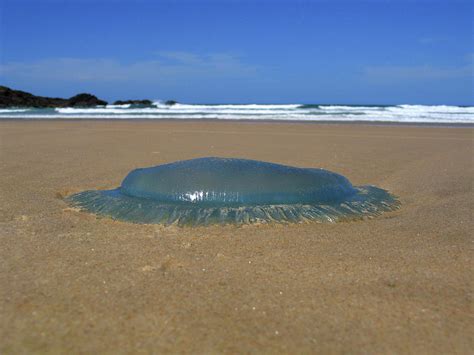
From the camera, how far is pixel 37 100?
39.3 m

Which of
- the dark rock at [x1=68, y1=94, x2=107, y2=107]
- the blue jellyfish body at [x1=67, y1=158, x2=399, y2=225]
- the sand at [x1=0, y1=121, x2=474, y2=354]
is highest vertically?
the dark rock at [x1=68, y1=94, x2=107, y2=107]

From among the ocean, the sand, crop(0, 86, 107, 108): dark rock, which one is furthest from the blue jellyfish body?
crop(0, 86, 107, 108): dark rock

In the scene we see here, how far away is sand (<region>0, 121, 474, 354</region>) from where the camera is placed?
1.79 m

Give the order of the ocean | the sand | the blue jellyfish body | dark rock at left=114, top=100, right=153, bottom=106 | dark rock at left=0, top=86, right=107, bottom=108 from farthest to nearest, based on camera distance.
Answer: dark rock at left=114, top=100, right=153, bottom=106 < dark rock at left=0, top=86, right=107, bottom=108 < the ocean < the blue jellyfish body < the sand

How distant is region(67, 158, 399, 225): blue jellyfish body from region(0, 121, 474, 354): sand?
158 millimetres

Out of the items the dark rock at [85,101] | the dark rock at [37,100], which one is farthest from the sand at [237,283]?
the dark rock at [85,101]

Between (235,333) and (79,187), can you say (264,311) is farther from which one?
(79,187)

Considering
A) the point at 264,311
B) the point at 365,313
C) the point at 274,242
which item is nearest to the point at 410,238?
the point at 274,242

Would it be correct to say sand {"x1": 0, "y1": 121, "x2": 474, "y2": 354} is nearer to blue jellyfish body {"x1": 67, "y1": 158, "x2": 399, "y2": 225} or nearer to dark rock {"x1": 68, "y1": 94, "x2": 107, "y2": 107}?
blue jellyfish body {"x1": 67, "y1": 158, "x2": 399, "y2": 225}

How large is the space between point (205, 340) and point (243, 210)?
170cm

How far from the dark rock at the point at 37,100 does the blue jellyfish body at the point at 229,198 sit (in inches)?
1336

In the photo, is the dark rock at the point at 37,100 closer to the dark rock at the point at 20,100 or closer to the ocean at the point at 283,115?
the dark rock at the point at 20,100

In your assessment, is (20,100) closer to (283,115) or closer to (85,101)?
(85,101)

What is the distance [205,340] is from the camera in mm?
1776
